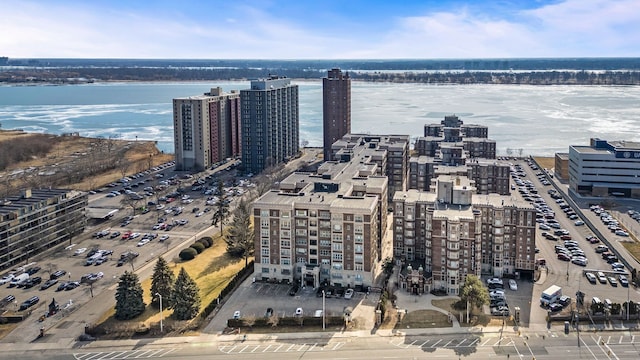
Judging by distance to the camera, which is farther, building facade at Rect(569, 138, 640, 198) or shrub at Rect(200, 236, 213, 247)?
building facade at Rect(569, 138, 640, 198)

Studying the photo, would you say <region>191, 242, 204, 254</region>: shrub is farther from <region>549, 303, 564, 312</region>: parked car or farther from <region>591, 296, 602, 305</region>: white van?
<region>591, 296, 602, 305</region>: white van

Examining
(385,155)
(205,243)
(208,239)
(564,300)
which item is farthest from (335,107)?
(564,300)

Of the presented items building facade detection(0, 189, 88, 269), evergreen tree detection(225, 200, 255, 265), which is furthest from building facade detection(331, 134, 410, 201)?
building facade detection(0, 189, 88, 269)

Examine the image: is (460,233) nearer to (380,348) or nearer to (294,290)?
(380,348)

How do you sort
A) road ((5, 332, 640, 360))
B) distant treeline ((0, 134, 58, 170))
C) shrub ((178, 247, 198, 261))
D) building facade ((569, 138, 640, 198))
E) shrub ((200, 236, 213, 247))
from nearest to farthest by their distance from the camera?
road ((5, 332, 640, 360)) < shrub ((178, 247, 198, 261)) < shrub ((200, 236, 213, 247)) < building facade ((569, 138, 640, 198)) < distant treeline ((0, 134, 58, 170))

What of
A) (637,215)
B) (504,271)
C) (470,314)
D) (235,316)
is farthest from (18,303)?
(637,215)

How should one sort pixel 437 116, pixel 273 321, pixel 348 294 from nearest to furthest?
1. pixel 273 321
2. pixel 348 294
3. pixel 437 116

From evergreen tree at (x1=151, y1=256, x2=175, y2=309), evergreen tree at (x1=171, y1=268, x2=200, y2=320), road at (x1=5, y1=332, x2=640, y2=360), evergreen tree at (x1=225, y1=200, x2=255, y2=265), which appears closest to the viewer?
road at (x1=5, y1=332, x2=640, y2=360)
